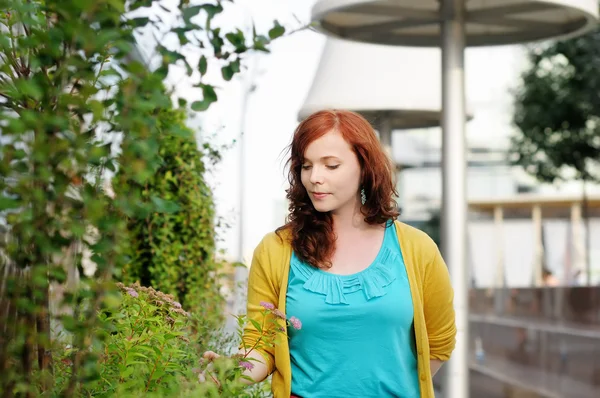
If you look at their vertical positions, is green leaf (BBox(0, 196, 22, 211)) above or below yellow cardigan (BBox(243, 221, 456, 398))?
above

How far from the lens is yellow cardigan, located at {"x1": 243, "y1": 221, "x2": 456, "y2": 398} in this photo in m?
3.33

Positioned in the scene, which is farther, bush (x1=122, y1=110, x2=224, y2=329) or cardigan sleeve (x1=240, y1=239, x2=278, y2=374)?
bush (x1=122, y1=110, x2=224, y2=329)

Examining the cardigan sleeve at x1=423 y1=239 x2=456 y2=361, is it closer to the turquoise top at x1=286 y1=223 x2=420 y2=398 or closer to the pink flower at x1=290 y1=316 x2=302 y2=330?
the turquoise top at x1=286 y1=223 x2=420 y2=398

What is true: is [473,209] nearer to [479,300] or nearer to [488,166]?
[479,300]

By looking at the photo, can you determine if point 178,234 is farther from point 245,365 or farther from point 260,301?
point 245,365

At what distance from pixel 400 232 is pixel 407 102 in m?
11.2

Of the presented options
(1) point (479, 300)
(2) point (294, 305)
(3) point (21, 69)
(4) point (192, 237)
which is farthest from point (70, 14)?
(1) point (479, 300)

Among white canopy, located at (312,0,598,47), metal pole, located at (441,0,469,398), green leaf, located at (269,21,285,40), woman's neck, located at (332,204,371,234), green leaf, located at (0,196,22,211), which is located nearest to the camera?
green leaf, located at (0,196,22,211)

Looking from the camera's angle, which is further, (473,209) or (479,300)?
(473,209)

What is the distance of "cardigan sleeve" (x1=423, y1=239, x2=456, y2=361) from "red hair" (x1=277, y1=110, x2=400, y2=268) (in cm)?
21

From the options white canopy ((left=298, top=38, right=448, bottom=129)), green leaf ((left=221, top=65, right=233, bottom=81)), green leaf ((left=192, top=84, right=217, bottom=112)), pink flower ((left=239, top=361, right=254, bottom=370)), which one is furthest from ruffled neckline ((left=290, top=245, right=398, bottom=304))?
white canopy ((left=298, top=38, right=448, bottom=129))

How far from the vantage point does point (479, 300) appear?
2581 cm

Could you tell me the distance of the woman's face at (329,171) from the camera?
11.4ft

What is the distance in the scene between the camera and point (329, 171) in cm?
349
